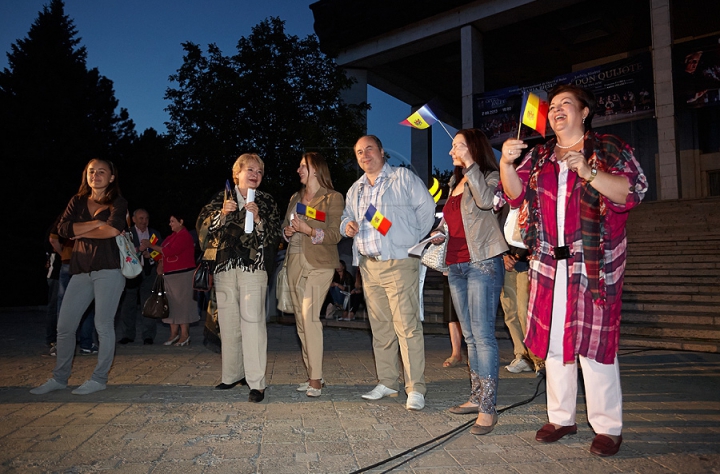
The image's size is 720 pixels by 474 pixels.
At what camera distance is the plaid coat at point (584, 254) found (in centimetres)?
341

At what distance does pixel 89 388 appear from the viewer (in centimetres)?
517

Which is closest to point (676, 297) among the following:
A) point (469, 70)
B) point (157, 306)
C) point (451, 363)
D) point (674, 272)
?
point (674, 272)

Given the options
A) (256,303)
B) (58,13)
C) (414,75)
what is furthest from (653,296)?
(58,13)

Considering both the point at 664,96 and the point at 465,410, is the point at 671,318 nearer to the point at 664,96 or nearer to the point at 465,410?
the point at 465,410

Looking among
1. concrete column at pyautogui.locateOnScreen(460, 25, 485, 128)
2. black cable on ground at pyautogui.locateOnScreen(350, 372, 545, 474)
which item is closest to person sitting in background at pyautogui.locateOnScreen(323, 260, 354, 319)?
black cable on ground at pyautogui.locateOnScreen(350, 372, 545, 474)

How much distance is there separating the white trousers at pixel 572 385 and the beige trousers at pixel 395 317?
4.06ft

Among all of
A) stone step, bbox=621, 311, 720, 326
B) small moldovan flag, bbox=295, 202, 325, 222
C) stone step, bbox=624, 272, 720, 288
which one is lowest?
stone step, bbox=621, 311, 720, 326

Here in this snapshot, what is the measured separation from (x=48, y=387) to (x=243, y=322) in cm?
193

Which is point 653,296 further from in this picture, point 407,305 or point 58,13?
point 58,13

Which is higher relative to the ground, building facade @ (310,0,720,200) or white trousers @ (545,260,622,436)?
building facade @ (310,0,720,200)

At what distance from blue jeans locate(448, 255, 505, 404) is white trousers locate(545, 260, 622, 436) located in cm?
49

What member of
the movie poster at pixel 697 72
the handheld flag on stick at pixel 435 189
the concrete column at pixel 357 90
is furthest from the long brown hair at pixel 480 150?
the concrete column at pixel 357 90

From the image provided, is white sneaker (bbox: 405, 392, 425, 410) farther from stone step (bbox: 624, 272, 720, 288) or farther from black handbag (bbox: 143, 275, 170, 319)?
stone step (bbox: 624, 272, 720, 288)

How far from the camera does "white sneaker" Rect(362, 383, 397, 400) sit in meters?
4.89
